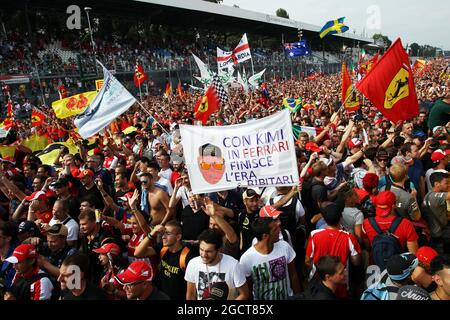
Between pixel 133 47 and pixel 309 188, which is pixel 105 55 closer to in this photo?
pixel 133 47

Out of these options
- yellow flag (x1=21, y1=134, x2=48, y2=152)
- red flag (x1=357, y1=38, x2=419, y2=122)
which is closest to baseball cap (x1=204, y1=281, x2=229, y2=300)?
red flag (x1=357, y1=38, x2=419, y2=122)

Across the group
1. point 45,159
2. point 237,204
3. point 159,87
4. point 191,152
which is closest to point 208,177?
point 191,152

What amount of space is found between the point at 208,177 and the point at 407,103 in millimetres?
3500

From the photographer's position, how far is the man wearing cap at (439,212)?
4320 millimetres

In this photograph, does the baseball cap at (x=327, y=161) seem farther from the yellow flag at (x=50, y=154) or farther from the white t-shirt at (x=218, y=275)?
the yellow flag at (x=50, y=154)

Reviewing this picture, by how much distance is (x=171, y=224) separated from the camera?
347 centimetres

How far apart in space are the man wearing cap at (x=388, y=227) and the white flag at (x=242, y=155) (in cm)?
82

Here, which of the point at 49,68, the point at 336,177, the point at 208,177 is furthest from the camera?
the point at 49,68

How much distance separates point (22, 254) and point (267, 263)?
2091 mm

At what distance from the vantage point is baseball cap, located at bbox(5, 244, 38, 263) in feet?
10.9

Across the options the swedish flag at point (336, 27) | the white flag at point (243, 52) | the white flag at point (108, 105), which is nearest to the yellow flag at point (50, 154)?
the white flag at point (108, 105)

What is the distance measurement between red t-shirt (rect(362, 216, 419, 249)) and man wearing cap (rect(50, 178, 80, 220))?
139 inches

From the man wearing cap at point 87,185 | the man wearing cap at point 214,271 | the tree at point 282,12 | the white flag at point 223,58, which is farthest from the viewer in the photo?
the tree at point 282,12

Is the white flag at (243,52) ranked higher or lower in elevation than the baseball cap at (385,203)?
higher
